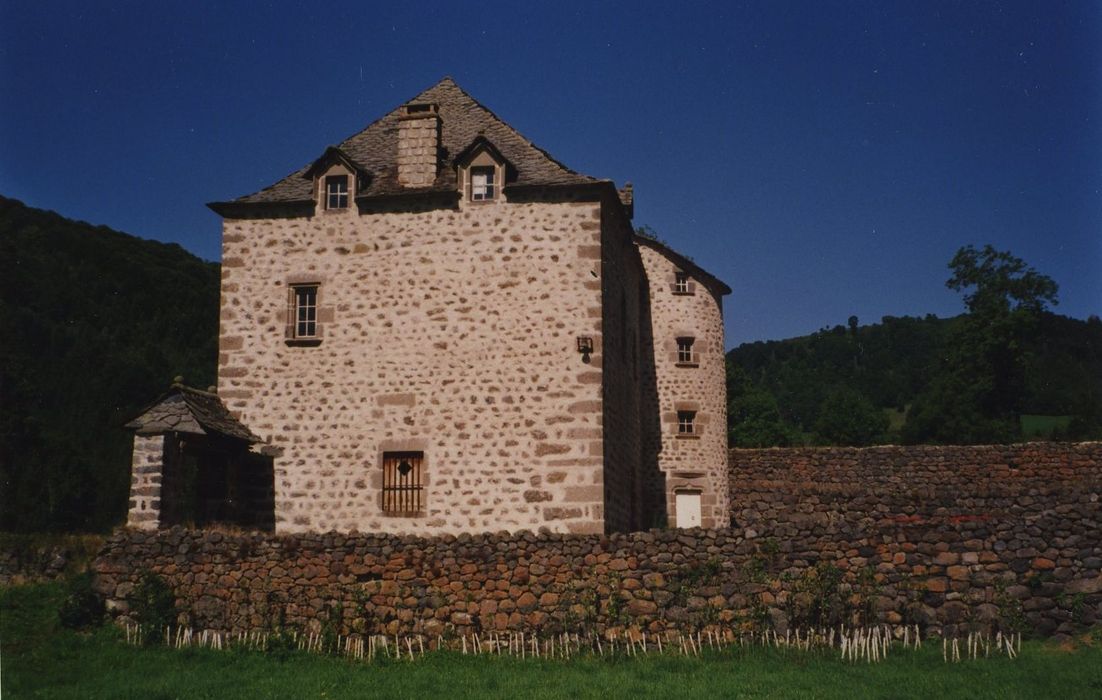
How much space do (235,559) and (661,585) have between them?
712 centimetres

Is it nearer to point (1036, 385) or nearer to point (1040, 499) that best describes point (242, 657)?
point (1040, 499)

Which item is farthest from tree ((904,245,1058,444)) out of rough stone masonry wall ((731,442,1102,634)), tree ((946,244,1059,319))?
rough stone masonry wall ((731,442,1102,634))

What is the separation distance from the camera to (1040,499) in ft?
68.1

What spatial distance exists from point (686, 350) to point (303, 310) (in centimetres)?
1370

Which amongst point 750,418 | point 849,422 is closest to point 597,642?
point 750,418

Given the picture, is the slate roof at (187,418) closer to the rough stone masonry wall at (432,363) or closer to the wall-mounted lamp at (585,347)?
the rough stone masonry wall at (432,363)

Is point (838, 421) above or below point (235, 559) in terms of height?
above

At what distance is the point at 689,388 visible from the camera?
30.4 metres

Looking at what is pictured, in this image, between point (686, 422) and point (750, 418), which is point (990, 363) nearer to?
point (750, 418)

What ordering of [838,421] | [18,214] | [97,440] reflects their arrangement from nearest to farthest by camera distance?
[97,440], [18,214], [838,421]

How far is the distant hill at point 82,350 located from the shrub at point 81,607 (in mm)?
17956

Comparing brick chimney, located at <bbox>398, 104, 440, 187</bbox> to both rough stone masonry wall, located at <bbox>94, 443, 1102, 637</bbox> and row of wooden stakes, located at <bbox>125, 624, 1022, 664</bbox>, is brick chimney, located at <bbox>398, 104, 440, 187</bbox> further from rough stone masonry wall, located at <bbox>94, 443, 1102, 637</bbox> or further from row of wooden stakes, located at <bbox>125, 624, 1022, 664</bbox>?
row of wooden stakes, located at <bbox>125, 624, 1022, 664</bbox>

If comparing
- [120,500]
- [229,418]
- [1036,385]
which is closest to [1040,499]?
[229,418]

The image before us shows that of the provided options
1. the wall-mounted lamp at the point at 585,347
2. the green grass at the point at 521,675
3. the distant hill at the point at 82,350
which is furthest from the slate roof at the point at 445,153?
the distant hill at the point at 82,350
